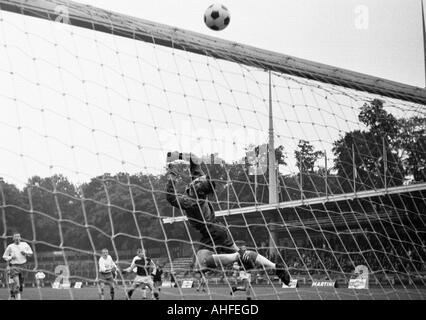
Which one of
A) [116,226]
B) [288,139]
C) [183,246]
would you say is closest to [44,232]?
[116,226]

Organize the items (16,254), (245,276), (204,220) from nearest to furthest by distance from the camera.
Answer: (204,220) < (245,276) < (16,254)

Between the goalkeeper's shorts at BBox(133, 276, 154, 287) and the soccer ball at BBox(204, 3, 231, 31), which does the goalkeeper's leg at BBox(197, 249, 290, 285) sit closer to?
the soccer ball at BBox(204, 3, 231, 31)

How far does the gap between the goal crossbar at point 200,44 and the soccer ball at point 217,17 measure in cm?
33

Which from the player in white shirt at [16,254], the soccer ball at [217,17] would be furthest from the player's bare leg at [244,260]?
the player in white shirt at [16,254]

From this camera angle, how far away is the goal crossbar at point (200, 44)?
599cm

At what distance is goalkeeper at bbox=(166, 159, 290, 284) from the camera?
644 cm

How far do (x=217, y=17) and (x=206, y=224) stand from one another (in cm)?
260

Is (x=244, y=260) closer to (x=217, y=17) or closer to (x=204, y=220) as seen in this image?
(x=204, y=220)

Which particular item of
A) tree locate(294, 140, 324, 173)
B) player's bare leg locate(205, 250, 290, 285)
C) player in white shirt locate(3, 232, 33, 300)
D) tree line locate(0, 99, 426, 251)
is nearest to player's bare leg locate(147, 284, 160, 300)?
tree line locate(0, 99, 426, 251)

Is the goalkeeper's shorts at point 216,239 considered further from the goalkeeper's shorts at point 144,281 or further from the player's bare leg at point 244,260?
the goalkeeper's shorts at point 144,281

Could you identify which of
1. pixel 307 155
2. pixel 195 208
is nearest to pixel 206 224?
pixel 195 208

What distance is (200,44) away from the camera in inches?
274

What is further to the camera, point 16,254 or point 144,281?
point 144,281
